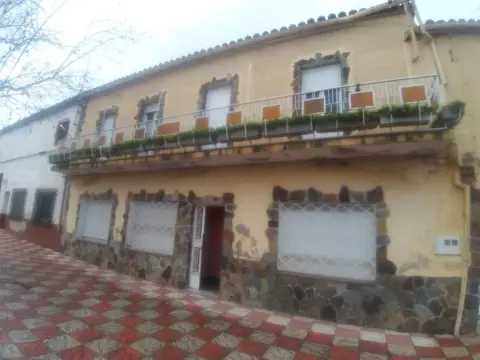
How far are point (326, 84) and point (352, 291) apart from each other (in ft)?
14.5

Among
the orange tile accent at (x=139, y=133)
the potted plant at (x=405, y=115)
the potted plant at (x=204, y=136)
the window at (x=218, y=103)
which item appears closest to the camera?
the potted plant at (x=405, y=115)

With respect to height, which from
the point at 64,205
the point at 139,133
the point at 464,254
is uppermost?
the point at 139,133

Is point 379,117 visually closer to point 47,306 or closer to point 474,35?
point 474,35

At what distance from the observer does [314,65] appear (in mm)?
5777

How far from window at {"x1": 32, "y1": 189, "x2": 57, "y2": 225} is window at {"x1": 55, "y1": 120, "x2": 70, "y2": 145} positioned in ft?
7.82

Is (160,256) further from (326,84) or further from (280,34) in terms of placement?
(280,34)

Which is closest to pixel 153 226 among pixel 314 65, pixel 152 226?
pixel 152 226

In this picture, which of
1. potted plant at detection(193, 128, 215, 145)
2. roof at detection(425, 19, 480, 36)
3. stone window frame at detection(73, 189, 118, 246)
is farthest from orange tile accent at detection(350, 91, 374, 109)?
stone window frame at detection(73, 189, 118, 246)

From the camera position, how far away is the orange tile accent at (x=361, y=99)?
170 inches

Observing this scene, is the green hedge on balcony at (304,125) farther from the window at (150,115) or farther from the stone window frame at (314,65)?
the window at (150,115)

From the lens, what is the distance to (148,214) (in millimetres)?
7449

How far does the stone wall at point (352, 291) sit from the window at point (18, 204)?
1250 cm

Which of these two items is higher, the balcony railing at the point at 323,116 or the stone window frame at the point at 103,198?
the balcony railing at the point at 323,116

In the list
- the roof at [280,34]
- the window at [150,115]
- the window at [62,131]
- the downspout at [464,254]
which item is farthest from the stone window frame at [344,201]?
the window at [62,131]
